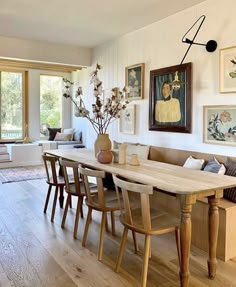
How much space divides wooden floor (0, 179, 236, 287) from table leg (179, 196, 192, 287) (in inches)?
6.7

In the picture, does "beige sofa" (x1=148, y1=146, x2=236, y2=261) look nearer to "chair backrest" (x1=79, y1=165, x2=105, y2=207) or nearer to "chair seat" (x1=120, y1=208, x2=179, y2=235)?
"chair seat" (x1=120, y1=208, x2=179, y2=235)

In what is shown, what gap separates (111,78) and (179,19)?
76.8 inches

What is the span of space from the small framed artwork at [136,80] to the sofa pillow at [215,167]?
73.8 inches

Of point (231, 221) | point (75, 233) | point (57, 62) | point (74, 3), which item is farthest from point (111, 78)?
point (231, 221)

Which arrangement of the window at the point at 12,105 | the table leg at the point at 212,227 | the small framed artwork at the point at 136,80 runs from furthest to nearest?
1. the window at the point at 12,105
2. the small framed artwork at the point at 136,80
3. the table leg at the point at 212,227

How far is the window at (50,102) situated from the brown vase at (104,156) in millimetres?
5993

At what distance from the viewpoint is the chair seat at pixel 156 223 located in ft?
7.15

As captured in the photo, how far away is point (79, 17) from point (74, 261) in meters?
3.45

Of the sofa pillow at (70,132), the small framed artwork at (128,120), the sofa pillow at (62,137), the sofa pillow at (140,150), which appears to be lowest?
the sofa pillow at (140,150)

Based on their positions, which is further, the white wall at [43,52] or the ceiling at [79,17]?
the white wall at [43,52]

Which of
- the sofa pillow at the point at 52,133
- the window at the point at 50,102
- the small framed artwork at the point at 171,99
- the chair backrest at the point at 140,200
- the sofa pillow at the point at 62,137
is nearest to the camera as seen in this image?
the chair backrest at the point at 140,200

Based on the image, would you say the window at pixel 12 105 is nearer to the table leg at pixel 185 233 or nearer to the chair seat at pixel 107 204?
the chair seat at pixel 107 204

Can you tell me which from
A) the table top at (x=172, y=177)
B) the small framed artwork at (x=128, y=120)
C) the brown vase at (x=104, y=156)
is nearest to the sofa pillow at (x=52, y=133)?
the small framed artwork at (x=128, y=120)

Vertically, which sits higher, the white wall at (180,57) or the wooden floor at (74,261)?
the white wall at (180,57)
